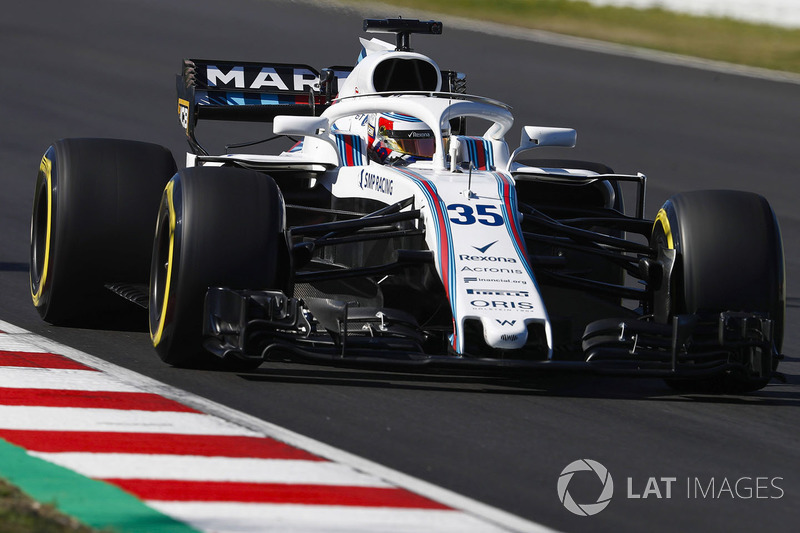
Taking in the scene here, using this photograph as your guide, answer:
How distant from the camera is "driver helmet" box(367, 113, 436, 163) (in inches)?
339

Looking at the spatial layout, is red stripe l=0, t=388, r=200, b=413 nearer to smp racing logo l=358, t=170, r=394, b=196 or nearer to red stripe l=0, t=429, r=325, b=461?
red stripe l=0, t=429, r=325, b=461

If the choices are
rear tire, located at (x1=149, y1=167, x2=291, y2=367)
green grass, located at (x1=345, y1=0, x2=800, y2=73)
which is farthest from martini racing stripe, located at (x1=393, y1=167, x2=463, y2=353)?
green grass, located at (x1=345, y1=0, x2=800, y2=73)

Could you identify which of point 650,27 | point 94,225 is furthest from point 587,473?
point 650,27

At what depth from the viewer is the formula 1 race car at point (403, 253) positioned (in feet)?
22.0

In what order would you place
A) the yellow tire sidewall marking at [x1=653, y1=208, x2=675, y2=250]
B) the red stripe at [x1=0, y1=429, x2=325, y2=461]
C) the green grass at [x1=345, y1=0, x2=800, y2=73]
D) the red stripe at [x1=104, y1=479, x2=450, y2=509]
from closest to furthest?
the red stripe at [x1=104, y1=479, x2=450, y2=509], the red stripe at [x1=0, y1=429, x2=325, y2=461], the yellow tire sidewall marking at [x1=653, y1=208, x2=675, y2=250], the green grass at [x1=345, y1=0, x2=800, y2=73]

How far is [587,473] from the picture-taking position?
546cm

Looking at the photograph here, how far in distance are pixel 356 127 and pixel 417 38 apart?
15826 millimetres

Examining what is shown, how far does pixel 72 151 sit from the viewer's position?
8.20 m

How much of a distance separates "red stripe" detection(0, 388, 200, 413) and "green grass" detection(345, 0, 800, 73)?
17519mm

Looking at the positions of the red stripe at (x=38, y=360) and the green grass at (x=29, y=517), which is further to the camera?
the red stripe at (x=38, y=360)

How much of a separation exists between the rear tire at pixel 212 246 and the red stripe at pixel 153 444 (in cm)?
131

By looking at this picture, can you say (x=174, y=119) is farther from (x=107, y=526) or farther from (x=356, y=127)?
(x=107, y=526)

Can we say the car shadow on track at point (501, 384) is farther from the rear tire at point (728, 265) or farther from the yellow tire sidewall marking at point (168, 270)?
the yellow tire sidewall marking at point (168, 270)

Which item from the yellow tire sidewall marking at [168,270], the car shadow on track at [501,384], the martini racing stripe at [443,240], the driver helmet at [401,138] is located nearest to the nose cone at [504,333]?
the martini racing stripe at [443,240]
